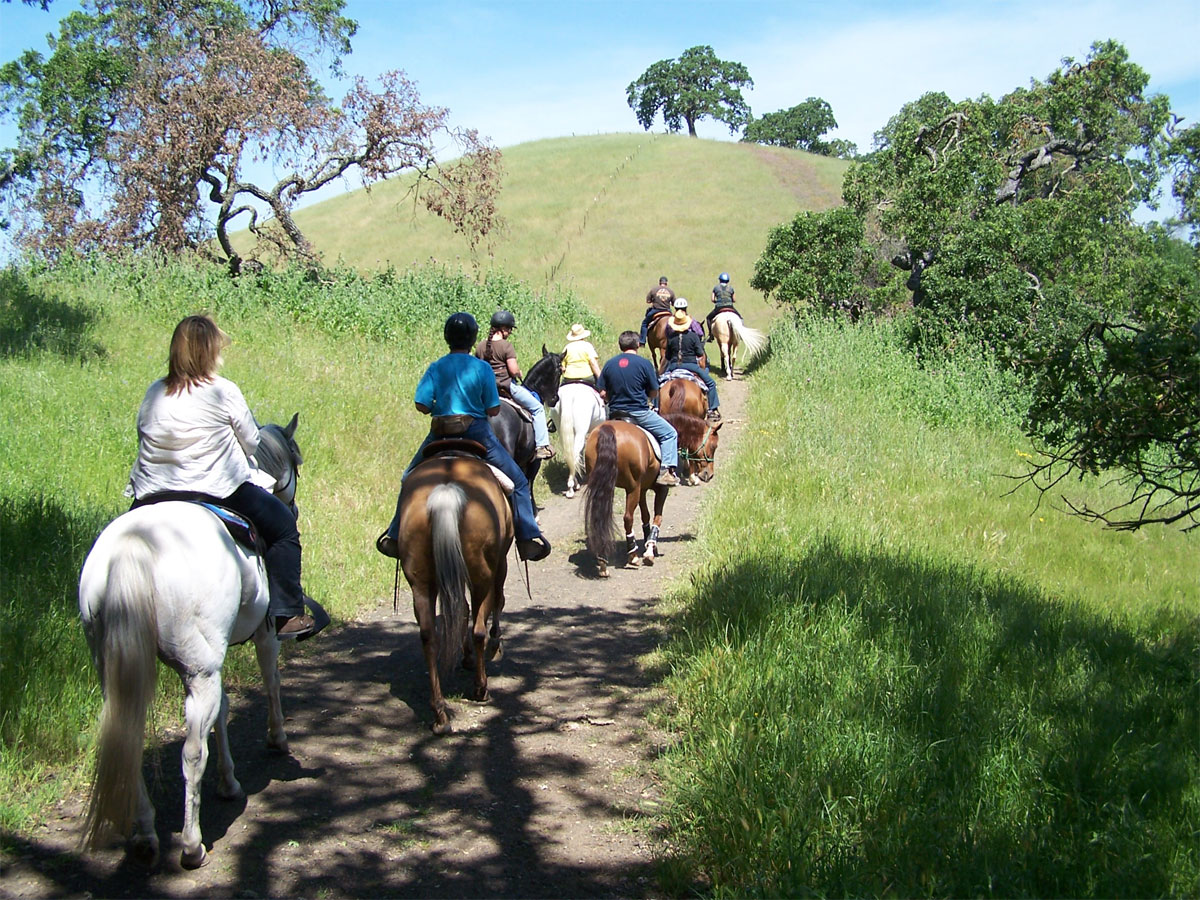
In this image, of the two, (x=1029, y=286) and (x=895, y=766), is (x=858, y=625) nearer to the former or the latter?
(x=895, y=766)

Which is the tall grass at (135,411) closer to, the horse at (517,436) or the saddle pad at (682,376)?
the horse at (517,436)

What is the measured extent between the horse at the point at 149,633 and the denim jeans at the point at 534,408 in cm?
734

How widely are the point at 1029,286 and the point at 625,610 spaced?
54.2ft

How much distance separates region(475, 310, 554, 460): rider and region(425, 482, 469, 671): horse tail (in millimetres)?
5693

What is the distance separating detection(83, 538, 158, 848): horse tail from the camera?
414 centimetres

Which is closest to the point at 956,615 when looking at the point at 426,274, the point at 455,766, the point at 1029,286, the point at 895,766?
the point at 895,766

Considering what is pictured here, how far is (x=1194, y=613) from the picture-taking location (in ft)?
32.6

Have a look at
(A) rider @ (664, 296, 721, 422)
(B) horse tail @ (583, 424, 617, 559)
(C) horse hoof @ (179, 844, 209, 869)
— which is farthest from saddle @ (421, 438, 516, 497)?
(A) rider @ (664, 296, 721, 422)

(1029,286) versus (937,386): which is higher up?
(1029,286)

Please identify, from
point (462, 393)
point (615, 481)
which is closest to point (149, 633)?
point (462, 393)

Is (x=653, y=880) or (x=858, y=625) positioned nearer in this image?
(x=653, y=880)

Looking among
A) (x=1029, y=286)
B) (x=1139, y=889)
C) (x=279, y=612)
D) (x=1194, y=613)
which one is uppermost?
(x=1029, y=286)

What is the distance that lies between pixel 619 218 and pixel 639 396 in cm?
4697

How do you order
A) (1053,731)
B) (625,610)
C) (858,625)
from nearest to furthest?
(1053,731) → (858,625) → (625,610)
